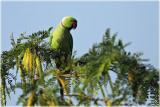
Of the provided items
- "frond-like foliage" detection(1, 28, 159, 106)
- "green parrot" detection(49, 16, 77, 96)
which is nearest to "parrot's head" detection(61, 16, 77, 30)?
"green parrot" detection(49, 16, 77, 96)

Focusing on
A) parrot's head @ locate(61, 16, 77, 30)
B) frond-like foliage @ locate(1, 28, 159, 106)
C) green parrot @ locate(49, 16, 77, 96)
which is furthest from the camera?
parrot's head @ locate(61, 16, 77, 30)

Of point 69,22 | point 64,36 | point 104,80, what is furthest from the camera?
point 69,22

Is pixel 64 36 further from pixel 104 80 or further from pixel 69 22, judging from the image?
pixel 104 80

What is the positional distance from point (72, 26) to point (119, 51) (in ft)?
11.9

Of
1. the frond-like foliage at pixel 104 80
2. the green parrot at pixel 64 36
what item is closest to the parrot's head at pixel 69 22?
the green parrot at pixel 64 36

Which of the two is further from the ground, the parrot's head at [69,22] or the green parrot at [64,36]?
the parrot's head at [69,22]

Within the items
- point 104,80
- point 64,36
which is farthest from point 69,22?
point 104,80

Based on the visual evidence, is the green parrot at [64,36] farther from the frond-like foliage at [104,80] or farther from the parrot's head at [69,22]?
the frond-like foliage at [104,80]

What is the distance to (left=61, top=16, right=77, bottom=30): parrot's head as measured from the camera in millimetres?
6328

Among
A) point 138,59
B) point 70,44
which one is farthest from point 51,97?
point 70,44

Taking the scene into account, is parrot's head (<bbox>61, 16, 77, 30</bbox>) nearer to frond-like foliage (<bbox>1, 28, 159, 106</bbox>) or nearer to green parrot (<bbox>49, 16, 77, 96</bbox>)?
green parrot (<bbox>49, 16, 77, 96</bbox>)

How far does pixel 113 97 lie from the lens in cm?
285

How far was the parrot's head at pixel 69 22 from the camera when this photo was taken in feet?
20.8

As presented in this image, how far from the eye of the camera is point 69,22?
252 inches
